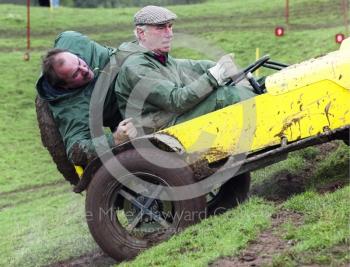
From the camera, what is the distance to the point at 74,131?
245 inches

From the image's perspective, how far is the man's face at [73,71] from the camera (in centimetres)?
626

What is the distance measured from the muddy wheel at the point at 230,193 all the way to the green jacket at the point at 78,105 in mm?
1228

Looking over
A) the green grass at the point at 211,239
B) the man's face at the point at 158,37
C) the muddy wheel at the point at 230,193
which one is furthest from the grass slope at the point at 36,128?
the man's face at the point at 158,37

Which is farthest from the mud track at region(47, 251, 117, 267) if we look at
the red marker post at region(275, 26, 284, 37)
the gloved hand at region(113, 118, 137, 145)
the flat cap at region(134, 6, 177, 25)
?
the red marker post at region(275, 26, 284, 37)

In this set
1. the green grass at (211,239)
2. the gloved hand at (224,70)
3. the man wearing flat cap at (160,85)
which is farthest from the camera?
the man wearing flat cap at (160,85)

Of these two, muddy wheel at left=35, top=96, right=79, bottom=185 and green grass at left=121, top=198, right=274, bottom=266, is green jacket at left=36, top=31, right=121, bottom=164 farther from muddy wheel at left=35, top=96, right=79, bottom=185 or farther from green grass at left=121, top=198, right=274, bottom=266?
green grass at left=121, top=198, right=274, bottom=266

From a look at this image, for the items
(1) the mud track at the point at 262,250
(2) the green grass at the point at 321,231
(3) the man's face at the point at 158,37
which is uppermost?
(3) the man's face at the point at 158,37

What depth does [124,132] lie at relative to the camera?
5977 millimetres

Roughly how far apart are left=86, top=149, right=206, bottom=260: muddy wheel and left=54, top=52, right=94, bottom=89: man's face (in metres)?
0.91

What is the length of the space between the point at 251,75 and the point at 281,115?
0.62 metres

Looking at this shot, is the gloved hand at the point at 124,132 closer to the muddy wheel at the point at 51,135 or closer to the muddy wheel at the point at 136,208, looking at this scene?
the muddy wheel at the point at 136,208

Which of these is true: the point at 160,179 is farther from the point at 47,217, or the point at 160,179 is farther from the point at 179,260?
the point at 47,217

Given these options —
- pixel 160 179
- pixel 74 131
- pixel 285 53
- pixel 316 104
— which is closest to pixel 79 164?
pixel 74 131

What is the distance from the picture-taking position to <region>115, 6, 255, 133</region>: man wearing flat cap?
19.2ft
